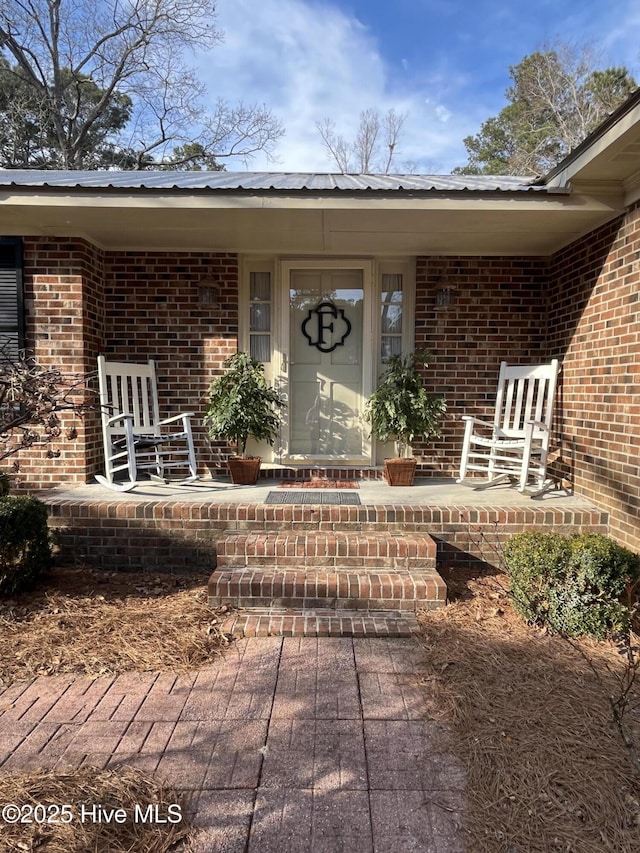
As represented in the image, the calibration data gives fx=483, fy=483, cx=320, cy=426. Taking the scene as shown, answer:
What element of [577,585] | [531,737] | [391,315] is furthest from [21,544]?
[391,315]

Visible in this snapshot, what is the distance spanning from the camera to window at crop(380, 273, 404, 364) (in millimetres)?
4488

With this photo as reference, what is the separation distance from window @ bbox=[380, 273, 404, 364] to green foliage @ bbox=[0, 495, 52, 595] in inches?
120

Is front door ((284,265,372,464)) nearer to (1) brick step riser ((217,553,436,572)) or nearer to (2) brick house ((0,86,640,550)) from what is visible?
(2) brick house ((0,86,640,550))

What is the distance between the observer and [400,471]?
3.95 m

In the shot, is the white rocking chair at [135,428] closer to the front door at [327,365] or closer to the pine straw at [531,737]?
the front door at [327,365]

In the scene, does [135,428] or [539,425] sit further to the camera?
[135,428]

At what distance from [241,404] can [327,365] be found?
1022 millimetres

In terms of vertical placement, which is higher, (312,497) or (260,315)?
(260,315)

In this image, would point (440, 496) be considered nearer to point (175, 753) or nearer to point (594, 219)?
point (594, 219)

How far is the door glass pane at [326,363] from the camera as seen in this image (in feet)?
14.8

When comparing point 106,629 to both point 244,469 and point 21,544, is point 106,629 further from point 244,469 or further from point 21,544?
point 244,469

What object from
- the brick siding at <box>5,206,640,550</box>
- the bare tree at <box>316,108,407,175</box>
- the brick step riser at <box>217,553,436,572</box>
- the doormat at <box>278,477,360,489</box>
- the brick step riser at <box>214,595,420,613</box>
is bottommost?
the brick step riser at <box>214,595,420,613</box>

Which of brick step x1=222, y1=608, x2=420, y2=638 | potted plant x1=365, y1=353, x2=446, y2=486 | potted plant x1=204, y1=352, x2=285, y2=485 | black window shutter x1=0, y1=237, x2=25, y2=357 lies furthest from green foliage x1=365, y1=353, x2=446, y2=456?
black window shutter x1=0, y1=237, x2=25, y2=357

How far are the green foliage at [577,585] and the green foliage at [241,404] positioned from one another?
2258 millimetres
